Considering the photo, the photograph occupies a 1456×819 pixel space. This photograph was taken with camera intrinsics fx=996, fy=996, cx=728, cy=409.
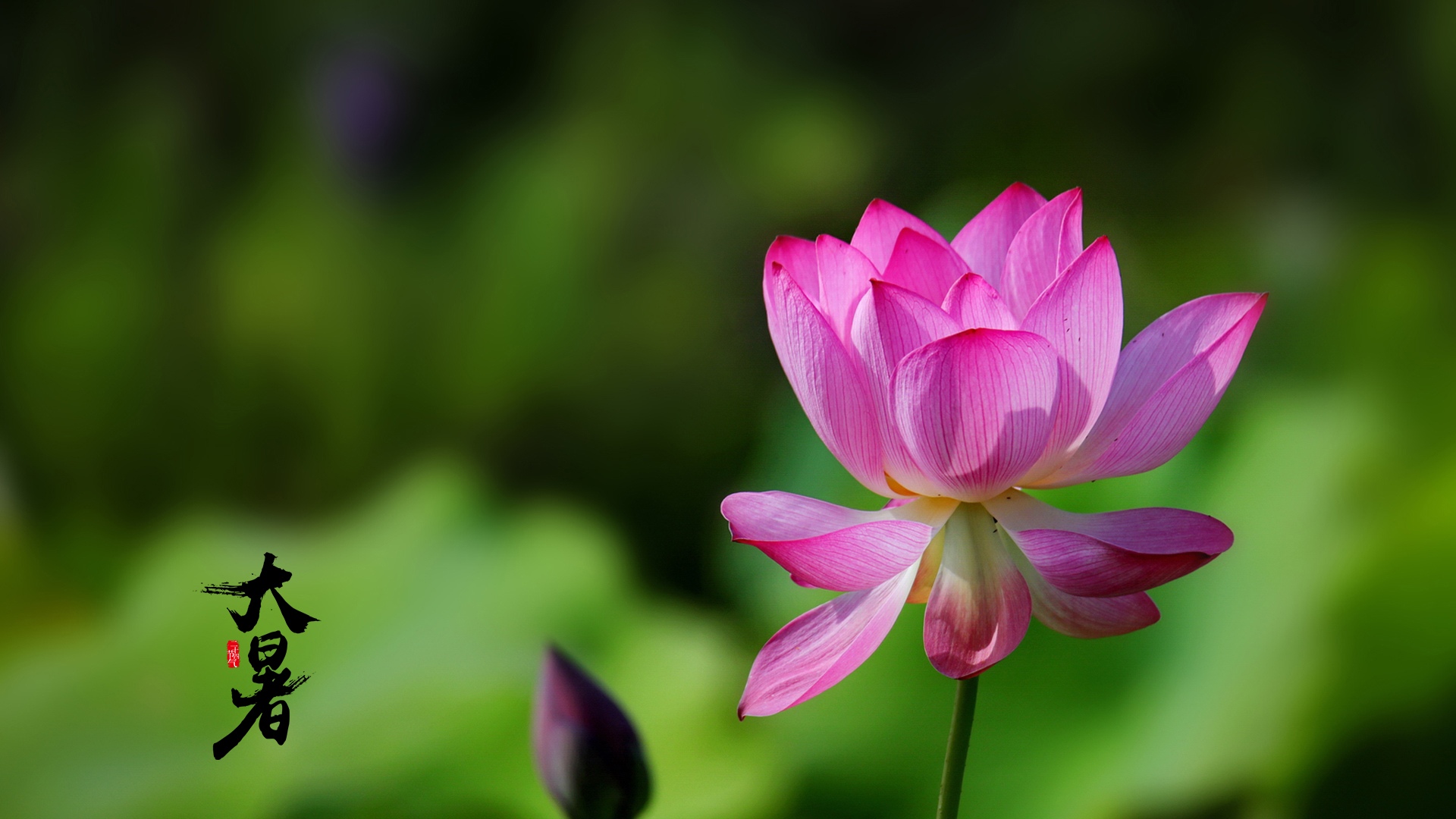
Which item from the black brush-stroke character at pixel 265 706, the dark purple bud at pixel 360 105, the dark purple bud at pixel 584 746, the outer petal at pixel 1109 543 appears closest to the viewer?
the outer petal at pixel 1109 543

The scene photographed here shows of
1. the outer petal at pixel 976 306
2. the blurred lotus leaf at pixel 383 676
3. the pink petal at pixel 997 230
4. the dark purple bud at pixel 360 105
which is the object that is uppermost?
the dark purple bud at pixel 360 105

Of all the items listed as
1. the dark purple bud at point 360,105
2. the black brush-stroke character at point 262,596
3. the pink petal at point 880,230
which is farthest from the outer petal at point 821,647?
the dark purple bud at point 360,105

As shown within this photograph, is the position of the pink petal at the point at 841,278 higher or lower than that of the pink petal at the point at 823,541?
higher

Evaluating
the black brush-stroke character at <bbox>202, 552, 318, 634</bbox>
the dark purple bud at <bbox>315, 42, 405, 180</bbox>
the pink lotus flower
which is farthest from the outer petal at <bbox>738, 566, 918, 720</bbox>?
the dark purple bud at <bbox>315, 42, 405, 180</bbox>

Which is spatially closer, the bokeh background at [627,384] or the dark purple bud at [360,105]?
the bokeh background at [627,384]

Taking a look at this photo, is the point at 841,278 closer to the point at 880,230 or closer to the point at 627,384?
the point at 880,230

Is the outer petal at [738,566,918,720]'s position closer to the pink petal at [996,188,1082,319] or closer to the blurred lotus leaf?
the pink petal at [996,188,1082,319]

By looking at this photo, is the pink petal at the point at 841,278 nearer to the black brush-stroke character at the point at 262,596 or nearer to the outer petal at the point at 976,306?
the outer petal at the point at 976,306
